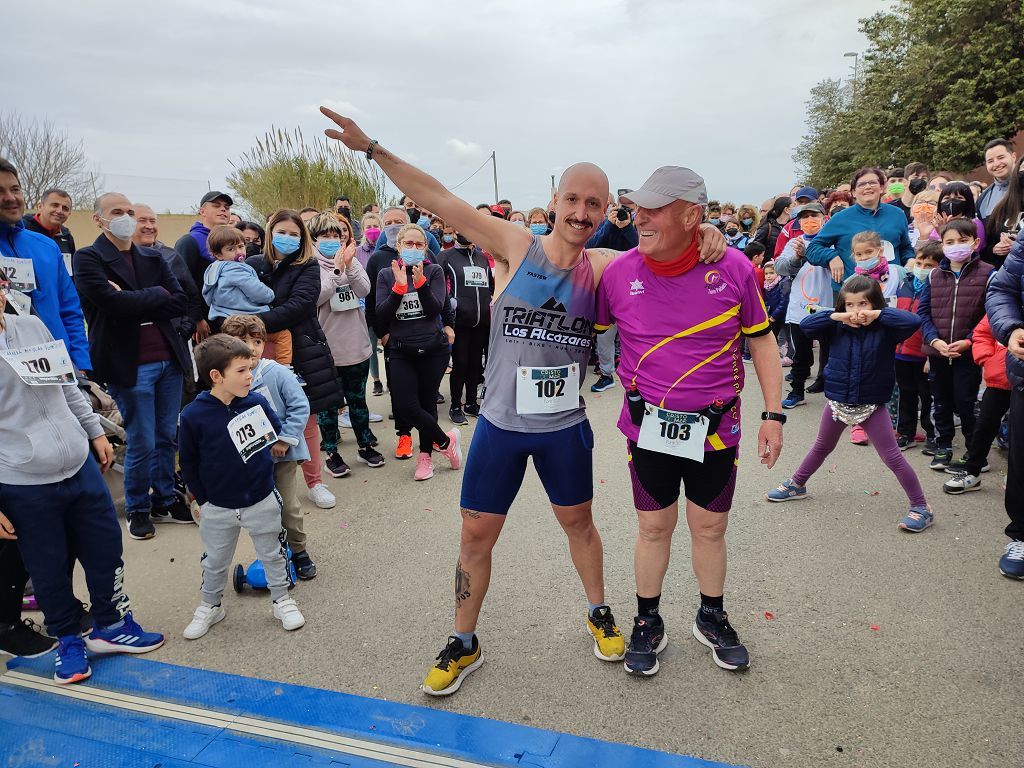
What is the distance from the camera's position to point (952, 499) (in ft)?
14.5

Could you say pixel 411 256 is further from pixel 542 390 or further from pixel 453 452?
pixel 542 390

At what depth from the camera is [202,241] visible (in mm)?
5480

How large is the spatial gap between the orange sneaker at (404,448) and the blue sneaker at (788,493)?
302 cm

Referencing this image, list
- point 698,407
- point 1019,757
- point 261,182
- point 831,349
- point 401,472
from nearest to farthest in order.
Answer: point 1019,757 → point 698,407 → point 831,349 → point 401,472 → point 261,182

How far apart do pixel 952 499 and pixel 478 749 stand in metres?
3.79

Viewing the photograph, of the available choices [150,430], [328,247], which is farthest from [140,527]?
[328,247]

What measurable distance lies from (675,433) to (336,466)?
3560mm

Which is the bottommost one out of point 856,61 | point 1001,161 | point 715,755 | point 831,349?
point 715,755

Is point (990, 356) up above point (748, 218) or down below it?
below

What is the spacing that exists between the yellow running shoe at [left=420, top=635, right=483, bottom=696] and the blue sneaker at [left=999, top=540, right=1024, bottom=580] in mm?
2832

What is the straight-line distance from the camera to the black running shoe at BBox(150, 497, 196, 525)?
15.0ft

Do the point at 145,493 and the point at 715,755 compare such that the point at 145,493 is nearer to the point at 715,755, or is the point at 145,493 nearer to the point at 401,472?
the point at 401,472

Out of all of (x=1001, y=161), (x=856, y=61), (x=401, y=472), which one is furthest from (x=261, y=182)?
(x=856, y=61)

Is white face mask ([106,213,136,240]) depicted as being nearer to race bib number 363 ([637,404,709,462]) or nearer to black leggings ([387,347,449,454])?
black leggings ([387,347,449,454])
